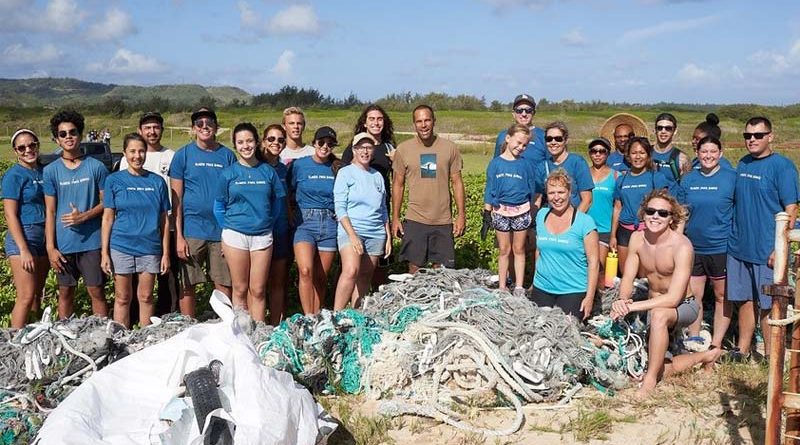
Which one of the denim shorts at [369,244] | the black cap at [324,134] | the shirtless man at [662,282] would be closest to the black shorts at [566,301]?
the shirtless man at [662,282]

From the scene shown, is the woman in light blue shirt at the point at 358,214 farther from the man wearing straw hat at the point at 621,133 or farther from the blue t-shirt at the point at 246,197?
the man wearing straw hat at the point at 621,133

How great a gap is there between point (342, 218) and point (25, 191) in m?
2.33

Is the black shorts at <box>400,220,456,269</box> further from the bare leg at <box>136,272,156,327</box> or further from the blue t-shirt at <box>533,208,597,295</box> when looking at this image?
the bare leg at <box>136,272,156,327</box>

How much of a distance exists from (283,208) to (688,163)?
3.40m

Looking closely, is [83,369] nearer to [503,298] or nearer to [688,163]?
[503,298]

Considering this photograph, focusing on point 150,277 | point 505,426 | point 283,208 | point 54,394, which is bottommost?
point 505,426

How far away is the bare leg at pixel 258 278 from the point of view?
5.20 meters

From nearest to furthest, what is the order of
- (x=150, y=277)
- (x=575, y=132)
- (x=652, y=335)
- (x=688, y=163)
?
(x=652, y=335) < (x=150, y=277) < (x=688, y=163) < (x=575, y=132)

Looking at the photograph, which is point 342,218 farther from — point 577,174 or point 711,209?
point 711,209

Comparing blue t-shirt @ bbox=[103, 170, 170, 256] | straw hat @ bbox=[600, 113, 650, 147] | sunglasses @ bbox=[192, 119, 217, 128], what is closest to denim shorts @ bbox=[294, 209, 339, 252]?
sunglasses @ bbox=[192, 119, 217, 128]

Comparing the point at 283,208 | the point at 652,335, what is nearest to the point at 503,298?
the point at 652,335

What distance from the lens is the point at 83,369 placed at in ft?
13.0

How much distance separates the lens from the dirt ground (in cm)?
389

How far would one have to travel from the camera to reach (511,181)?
227 inches
